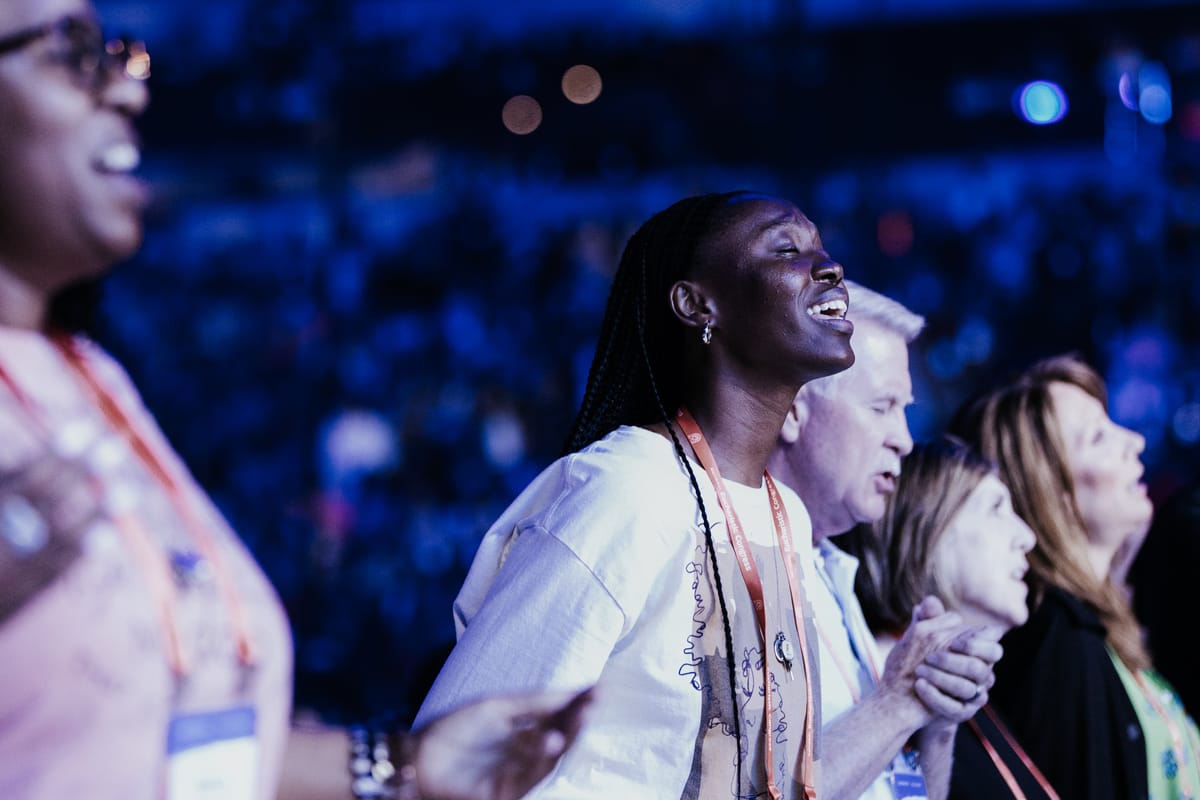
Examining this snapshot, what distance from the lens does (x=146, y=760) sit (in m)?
0.91

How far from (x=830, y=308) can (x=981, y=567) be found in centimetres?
77

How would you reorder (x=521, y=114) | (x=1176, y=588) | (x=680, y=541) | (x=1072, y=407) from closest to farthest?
(x=680, y=541)
(x=1072, y=407)
(x=1176, y=588)
(x=521, y=114)

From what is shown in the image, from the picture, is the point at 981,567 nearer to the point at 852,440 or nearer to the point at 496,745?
the point at 852,440

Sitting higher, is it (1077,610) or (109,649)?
(109,649)

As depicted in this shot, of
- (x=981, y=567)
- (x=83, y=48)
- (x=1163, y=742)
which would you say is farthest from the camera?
(x=1163, y=742)

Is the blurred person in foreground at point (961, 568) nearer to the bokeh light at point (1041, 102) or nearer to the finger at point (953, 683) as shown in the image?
the finger at point (953, 683)

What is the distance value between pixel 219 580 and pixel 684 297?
0.98 metres

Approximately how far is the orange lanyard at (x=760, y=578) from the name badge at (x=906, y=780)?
41 centimetres

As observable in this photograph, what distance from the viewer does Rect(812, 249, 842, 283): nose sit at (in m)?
1.80

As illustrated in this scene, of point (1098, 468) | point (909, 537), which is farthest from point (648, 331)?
point (1098, 468)

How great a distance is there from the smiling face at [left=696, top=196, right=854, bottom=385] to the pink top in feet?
3.00

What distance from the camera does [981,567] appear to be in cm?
233

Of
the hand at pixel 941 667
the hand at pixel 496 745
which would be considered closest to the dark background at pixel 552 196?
the hand at pixel 941 667

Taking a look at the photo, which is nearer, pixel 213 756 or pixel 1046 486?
pixel 213 756
